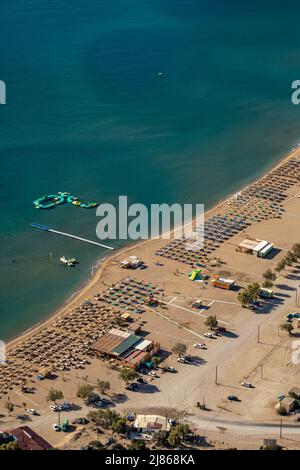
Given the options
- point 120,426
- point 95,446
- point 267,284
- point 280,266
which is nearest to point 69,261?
point 267,284

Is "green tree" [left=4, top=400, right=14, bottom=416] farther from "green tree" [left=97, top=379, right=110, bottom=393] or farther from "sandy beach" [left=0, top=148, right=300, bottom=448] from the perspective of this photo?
"green tree" [left=97, top=379, right=110, bottom=393]

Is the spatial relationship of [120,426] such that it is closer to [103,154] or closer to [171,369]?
[171,369]

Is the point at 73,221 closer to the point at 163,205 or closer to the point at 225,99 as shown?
the point at 163,205

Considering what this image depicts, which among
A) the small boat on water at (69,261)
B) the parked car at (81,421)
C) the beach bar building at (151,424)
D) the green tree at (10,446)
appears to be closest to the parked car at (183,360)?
the beach bar building at (151,424)

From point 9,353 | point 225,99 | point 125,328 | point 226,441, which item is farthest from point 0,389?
Result: point 225,99

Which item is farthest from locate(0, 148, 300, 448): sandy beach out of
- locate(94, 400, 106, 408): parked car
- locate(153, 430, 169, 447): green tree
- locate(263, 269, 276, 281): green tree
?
locate(153, 430, 169, 447): green tree
